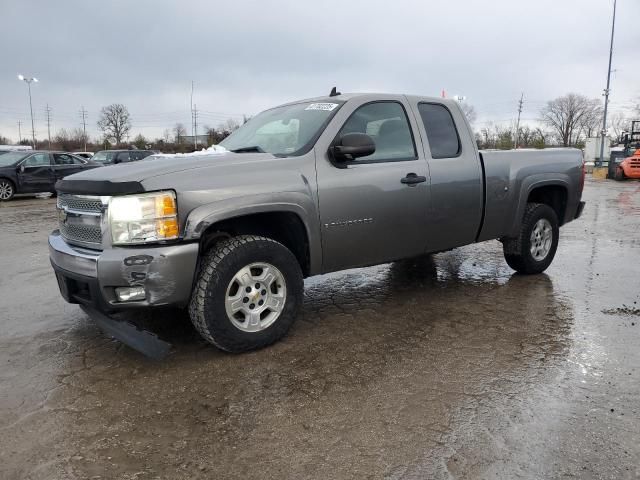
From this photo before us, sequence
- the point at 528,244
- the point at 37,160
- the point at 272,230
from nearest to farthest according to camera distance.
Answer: the point at 272,230
the point at 528,244
the point at 37,160

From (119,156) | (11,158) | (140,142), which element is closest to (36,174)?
(11,158)

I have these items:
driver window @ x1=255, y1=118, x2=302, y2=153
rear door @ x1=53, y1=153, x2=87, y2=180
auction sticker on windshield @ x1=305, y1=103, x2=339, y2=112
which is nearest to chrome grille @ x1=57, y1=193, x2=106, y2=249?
driver window @ x1=255, y1=118, x2=302, y2=153

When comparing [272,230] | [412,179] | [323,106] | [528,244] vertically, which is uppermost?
[323,106]

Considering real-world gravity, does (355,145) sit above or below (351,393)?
above

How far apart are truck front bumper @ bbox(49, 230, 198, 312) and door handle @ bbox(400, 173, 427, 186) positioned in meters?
1.87

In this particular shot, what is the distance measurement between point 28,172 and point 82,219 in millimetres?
15355

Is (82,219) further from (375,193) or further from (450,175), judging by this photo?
(450,175)

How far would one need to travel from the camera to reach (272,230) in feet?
12.7

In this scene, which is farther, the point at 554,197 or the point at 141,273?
the point at 554,197

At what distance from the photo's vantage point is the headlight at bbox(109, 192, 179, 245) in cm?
310

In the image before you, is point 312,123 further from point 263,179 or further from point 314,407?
point 314,407

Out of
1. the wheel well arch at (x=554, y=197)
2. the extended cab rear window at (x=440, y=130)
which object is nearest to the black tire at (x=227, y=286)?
the extended cab rear window at (x=440, y=130)

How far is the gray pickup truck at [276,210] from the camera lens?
123 inches

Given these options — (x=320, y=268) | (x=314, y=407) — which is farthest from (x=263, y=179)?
(x=314, y=407)
